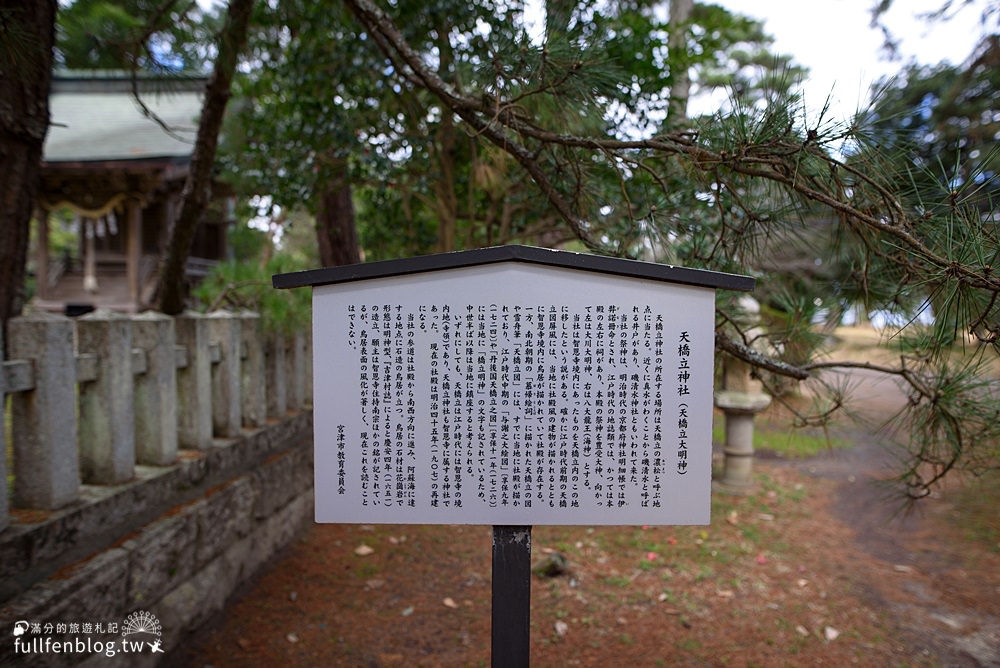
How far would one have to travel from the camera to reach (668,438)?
6.19ft

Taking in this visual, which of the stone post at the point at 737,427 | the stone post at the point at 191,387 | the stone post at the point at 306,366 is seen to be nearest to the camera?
Answer: the stone post at the point at 191,387

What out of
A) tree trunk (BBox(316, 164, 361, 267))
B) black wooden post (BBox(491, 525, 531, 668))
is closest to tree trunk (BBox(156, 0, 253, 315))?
tree trunk (BBox(316, 164, 361, 267))

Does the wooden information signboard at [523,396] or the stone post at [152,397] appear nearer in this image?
the wooden information signboard at [523,396]

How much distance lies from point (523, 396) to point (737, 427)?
162 inches

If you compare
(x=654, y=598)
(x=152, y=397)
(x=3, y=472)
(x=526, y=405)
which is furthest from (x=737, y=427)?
(x=3, y=472)

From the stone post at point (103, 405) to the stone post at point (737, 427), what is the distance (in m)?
4.29

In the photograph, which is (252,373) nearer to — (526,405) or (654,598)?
(526,405)

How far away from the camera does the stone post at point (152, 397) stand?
2.89m

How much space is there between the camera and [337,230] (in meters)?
5.41

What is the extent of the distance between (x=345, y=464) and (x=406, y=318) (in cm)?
47

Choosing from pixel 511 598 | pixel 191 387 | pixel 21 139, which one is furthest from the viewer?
pixel 191 387

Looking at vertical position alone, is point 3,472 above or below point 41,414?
below

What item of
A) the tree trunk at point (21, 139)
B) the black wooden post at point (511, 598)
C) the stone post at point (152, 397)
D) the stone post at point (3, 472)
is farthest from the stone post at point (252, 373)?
the black wooden post at point (511, 598)

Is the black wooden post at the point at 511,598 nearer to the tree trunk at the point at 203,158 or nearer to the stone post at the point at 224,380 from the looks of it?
the stone post at the point at 224,380
